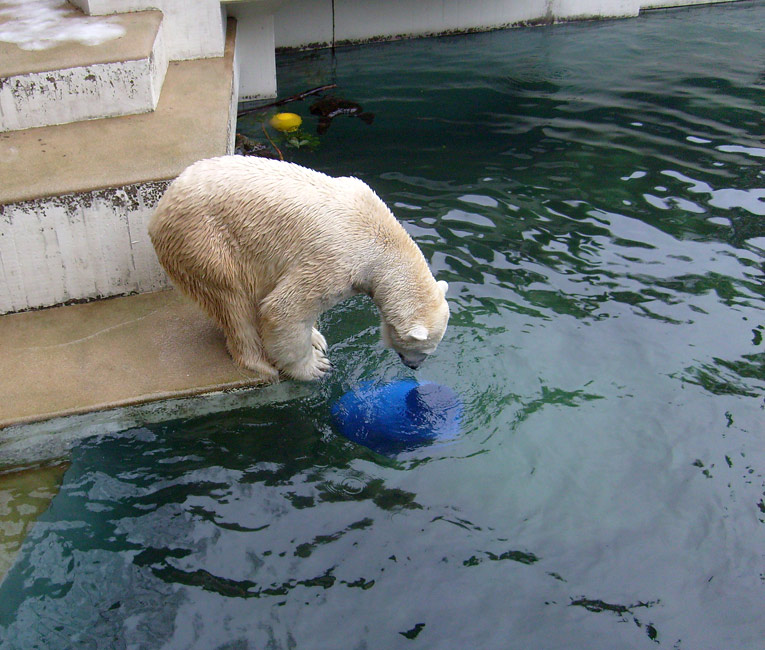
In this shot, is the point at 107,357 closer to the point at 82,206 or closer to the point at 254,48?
the point at 82,206

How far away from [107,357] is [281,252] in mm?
1245

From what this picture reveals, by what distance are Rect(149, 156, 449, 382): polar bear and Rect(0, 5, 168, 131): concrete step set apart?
6.55 feet

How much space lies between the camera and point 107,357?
4277mm

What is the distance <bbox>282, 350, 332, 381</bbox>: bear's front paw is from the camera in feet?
14.3

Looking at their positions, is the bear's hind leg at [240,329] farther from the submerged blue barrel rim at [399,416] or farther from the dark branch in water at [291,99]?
the dark branch in water at [291,99]

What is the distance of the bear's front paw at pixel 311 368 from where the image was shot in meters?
4.34

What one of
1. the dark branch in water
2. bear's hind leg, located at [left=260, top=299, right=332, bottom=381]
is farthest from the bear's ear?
the dark branch in water

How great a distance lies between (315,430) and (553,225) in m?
3.23

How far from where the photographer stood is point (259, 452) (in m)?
4.14

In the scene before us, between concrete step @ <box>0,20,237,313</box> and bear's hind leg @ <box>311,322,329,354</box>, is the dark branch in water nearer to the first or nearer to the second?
concrete step @ <box>0,20,237,313</box>

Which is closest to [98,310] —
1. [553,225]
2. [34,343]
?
[34,343]

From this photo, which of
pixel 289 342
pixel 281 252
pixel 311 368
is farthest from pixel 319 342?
pixel 281 252

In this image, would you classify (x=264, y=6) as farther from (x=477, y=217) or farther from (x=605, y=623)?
(x=605, y=623)

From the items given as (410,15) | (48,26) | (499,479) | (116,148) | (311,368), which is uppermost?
(410,15)
